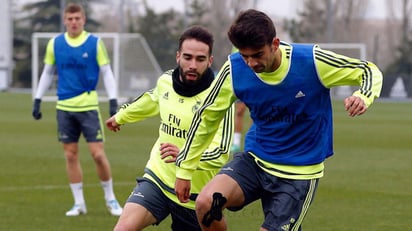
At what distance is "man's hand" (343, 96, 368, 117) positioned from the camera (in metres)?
5.82

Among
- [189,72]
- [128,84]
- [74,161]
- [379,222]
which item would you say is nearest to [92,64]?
[74,161]

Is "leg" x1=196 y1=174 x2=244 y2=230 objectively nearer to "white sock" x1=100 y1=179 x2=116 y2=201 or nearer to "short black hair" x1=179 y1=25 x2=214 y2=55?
"short black hair" x1=179 y1=25 x2=214 y2=55

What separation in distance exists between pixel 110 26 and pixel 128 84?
137 ft

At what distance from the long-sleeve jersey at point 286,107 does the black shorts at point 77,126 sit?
5155mm

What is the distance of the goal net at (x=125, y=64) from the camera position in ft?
128

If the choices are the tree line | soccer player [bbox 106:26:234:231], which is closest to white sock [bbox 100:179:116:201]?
soccer player [bbox 106:26:234:231]

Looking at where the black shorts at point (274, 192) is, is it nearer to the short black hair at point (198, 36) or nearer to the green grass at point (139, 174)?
the short black hair at point (198, 36)

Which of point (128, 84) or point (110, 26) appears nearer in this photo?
point (128, 84)

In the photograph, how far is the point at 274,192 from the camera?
6.51 meters

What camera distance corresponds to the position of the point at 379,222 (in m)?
11.1

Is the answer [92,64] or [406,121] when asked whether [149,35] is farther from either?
[92,64]

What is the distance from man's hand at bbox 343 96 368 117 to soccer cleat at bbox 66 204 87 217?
19.9ft

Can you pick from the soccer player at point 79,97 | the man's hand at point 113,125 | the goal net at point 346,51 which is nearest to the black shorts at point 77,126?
the soccer player at point 79,97

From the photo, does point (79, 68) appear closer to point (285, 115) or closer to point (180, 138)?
point (180, 138)
